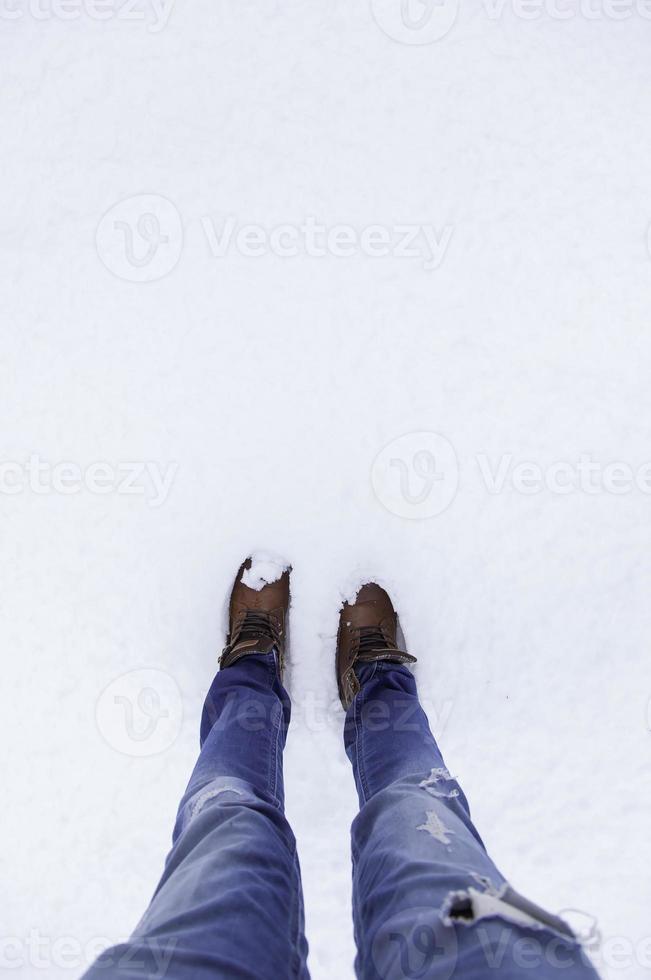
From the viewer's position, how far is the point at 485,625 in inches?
45.0

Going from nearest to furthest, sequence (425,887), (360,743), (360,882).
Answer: (425,887)
(360,882)
(360,743)

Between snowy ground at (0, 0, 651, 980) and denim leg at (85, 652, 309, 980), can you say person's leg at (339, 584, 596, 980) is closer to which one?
denim leg at (85, 652, 309, 980)

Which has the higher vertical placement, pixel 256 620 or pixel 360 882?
pixel 256 620

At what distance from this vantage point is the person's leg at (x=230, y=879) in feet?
1.79

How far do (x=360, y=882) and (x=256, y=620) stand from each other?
1.58 ft

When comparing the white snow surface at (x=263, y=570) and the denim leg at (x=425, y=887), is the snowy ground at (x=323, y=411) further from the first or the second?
the denim leg at (x=425, y=887)

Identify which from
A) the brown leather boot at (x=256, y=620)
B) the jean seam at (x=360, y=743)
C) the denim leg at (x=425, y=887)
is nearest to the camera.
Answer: the denim leg at (x=425, y=887)

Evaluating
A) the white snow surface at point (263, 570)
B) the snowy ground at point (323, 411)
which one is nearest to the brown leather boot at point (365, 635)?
the snowy ground at point (323, 411)

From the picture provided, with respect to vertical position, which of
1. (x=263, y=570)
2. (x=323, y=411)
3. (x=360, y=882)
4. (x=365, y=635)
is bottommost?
(x=360, y=882)

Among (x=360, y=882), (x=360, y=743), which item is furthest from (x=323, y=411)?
(x=360, y=882)

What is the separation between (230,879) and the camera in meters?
0.63

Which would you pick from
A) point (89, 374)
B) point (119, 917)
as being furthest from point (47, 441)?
point (119, 917)

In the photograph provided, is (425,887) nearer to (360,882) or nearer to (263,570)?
(360,882)

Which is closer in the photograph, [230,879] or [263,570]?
[230,879]
